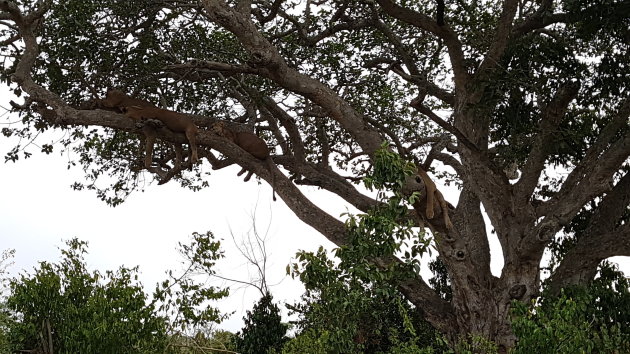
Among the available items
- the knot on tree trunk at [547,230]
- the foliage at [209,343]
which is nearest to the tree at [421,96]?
the knot on tree trunk at [547,230]

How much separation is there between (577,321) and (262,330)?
485 cm

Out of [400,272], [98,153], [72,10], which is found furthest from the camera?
[98,153]

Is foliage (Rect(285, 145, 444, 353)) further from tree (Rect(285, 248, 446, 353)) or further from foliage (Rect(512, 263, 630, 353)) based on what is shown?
foliage (Rect(512, 263, 630, 353))

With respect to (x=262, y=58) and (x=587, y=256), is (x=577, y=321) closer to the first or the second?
(x=587, y=256)

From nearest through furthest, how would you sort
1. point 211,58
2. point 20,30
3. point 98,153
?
point 20,30, point 211,58, point 98,153

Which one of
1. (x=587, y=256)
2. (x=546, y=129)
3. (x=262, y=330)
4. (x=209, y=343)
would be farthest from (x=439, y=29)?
(x=209, y=343)

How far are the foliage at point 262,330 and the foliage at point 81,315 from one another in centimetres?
315

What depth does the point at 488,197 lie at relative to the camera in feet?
34.2

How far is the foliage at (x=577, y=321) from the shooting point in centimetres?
689

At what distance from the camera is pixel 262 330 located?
11172mm

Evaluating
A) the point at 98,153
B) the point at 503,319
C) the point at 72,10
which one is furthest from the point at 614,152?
the point at 98,153

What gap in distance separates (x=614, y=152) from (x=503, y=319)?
8.24 feet

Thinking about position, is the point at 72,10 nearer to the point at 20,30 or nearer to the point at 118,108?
the point at 20,30

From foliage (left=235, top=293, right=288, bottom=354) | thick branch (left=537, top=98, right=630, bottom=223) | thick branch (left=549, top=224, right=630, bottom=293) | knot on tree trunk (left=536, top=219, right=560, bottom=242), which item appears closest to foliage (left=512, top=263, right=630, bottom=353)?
thick branch (left=549, top=224, right=630, bottom=293)
